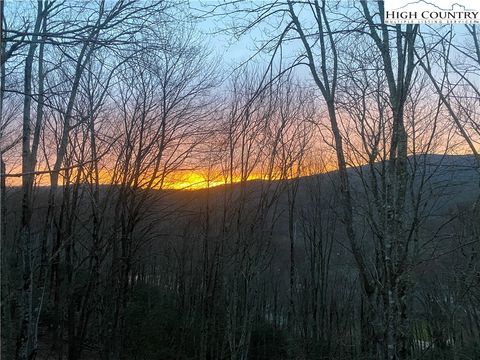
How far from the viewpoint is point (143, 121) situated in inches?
362

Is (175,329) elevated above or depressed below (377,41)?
below

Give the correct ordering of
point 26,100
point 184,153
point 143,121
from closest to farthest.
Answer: point 26,100
point 143,121
point 184,153

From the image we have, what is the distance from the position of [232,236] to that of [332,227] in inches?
276

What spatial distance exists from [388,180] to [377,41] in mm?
1480

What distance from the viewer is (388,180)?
4.96 metres

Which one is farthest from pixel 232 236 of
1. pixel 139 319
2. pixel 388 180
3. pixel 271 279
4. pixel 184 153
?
pixel 271 279

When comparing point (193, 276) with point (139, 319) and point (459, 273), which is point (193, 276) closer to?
point (139, 319)

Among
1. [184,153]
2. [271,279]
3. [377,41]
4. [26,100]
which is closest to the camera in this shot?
[377,41]

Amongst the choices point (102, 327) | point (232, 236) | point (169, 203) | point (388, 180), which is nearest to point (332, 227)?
point (232, 236)

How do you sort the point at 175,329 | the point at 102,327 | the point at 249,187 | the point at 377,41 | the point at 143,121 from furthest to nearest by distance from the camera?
the point at 175,329 < the point at 249,187 < the point at 102,327 < the point at 143,121 < the point at 377,41

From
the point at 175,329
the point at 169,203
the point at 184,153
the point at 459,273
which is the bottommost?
the point at 175,329

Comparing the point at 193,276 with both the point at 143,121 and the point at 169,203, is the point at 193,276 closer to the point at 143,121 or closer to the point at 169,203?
the point at 169,203

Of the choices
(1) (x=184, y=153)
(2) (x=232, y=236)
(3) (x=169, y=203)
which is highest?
(1) (x=184, y=153)

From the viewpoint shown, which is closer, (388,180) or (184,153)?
(388,180)
